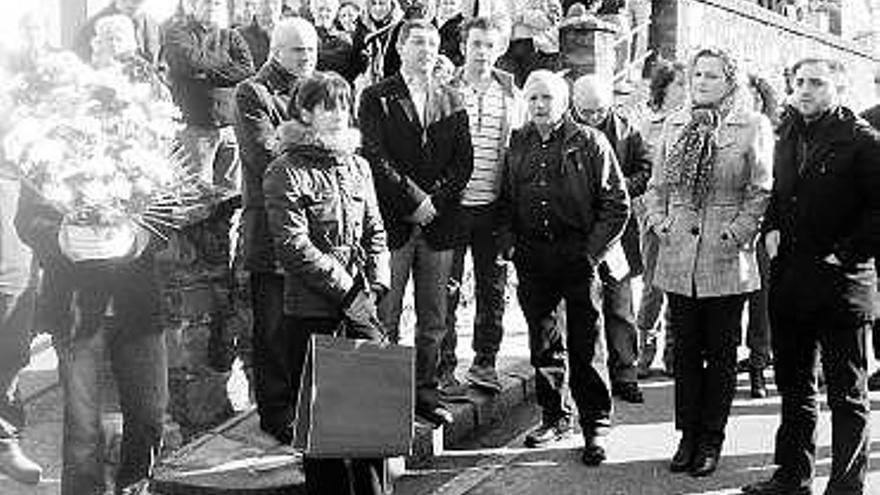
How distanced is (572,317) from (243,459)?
1.90m

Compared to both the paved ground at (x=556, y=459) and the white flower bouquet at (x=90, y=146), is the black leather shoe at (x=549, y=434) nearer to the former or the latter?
the paved ground at (x=556, y=459)

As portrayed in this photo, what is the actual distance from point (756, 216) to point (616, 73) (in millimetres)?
8256

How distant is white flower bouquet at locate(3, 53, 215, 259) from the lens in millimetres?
4625

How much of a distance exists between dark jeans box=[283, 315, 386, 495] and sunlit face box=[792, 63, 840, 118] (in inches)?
94.5

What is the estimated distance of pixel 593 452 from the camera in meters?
6.17

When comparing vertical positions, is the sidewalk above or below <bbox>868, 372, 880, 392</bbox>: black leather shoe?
above

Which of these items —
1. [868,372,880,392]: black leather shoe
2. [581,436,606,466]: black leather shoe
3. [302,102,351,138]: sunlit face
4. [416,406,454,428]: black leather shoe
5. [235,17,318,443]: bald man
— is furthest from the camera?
[868,372,880,392]: black leather shoe

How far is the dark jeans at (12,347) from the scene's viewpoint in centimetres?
546

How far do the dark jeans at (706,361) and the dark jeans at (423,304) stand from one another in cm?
128

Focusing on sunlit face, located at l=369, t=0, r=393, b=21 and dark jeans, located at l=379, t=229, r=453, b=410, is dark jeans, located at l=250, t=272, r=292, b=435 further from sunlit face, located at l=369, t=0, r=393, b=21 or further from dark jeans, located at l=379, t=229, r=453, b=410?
sunlit face, located at l=369, t=0, r=393, b=21

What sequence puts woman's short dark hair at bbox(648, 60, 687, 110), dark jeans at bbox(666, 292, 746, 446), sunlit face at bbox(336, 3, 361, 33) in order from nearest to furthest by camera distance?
dark jeans at bbox(666, 292, 746, 446), woman's short dark hair at bbox(648, 60, 687, 110), sunlit face at bbox(336, 3, 361, 33)

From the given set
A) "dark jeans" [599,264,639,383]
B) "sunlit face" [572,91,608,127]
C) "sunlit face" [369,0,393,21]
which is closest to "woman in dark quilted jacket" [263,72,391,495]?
"sunlit face" [572,91,608,127]

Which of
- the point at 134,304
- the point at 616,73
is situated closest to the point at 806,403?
the point at 134,304

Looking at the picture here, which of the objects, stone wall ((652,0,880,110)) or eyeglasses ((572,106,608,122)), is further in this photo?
stone wall ((652,0,880,110))
